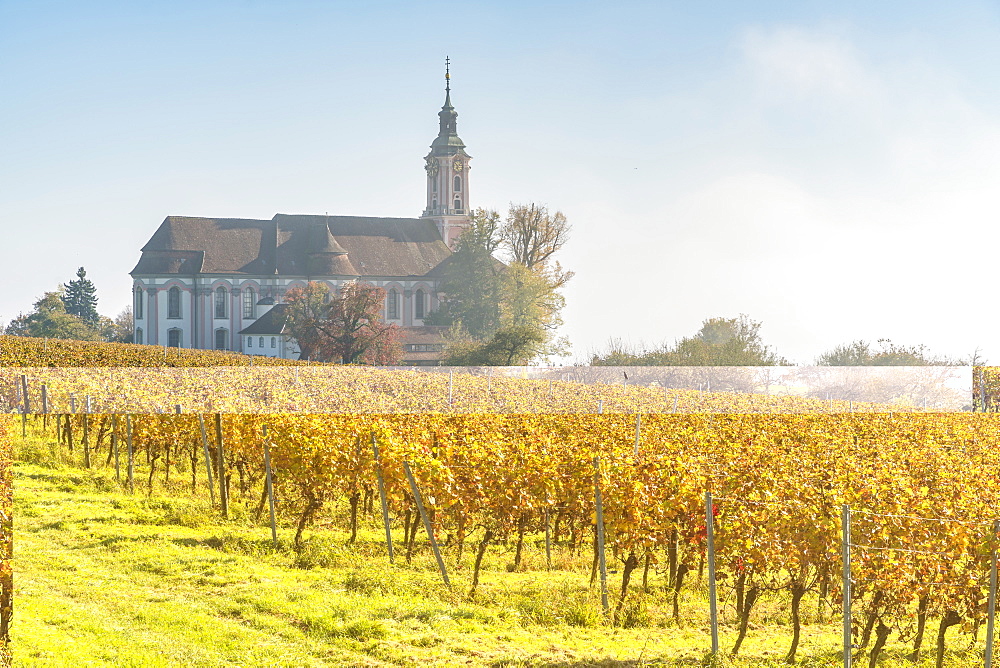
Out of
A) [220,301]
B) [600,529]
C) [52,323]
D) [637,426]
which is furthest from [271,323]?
[637,426]

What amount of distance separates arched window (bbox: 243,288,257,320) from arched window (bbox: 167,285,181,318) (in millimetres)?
1098

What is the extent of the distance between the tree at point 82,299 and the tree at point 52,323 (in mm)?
65

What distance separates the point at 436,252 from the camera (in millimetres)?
11812

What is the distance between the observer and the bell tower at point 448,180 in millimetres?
12383

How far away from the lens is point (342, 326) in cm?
958

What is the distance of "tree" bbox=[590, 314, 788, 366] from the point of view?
396 inches

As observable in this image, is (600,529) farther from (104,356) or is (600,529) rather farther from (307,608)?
(104,356)

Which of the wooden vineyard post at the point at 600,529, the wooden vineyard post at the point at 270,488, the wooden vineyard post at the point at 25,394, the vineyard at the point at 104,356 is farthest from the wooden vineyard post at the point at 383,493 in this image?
the wooden vineyard post at the point at 25,394

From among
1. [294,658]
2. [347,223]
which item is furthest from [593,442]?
[347,223]

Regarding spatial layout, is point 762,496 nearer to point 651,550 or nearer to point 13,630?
point 651,550

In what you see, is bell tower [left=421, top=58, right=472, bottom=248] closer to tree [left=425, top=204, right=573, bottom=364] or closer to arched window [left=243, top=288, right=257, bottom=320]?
tree [left=425, top=204, right=573, bottom=364]

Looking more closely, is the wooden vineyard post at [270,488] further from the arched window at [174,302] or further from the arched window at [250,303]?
the arched window at [250,303]

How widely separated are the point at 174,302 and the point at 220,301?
1.90 ft

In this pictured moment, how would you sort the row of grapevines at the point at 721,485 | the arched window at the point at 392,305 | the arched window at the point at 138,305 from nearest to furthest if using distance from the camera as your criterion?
the row of grapevines at the point at 721,485
the arched window at the point at 392,305
the arched window at the point at 138,305
